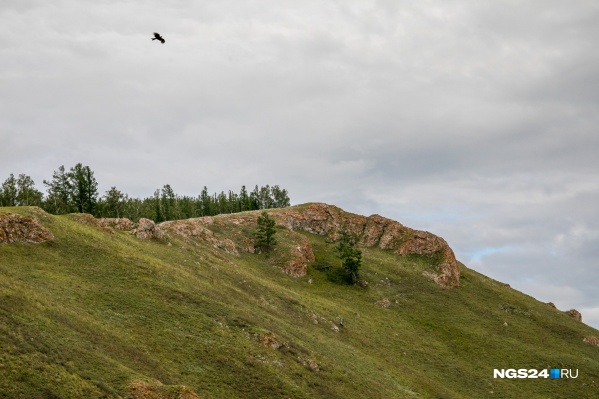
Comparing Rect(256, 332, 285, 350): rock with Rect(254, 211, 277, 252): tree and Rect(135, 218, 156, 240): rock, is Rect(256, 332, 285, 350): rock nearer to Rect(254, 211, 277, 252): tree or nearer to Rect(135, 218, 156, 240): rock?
Rect(135, 218, 156, 240): rock

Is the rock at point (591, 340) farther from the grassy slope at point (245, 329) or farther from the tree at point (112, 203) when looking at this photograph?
the tree at point (112, 203)

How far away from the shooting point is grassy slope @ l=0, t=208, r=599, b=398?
4444 cm

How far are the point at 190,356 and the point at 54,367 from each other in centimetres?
1565

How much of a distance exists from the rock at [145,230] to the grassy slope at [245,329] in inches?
175

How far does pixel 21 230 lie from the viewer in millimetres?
69438

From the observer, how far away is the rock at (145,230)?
9447 cm

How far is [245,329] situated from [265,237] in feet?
200

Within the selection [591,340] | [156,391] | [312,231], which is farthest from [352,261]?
[156,391]

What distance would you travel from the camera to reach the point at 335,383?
60.3 meters

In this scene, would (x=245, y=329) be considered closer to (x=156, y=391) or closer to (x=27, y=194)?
(x=156, y=391)

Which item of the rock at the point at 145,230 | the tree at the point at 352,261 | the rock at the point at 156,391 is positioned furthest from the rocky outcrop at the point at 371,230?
the rock at the point at 156,391

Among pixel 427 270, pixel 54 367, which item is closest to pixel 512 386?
pixel 427 270

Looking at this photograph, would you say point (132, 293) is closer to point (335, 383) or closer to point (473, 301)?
point (335, 383)

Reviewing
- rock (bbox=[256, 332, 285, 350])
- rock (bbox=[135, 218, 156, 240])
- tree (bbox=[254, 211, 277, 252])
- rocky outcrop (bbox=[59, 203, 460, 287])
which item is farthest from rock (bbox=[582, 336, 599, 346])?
rock (bbox=[135, 218, 156, 240])
